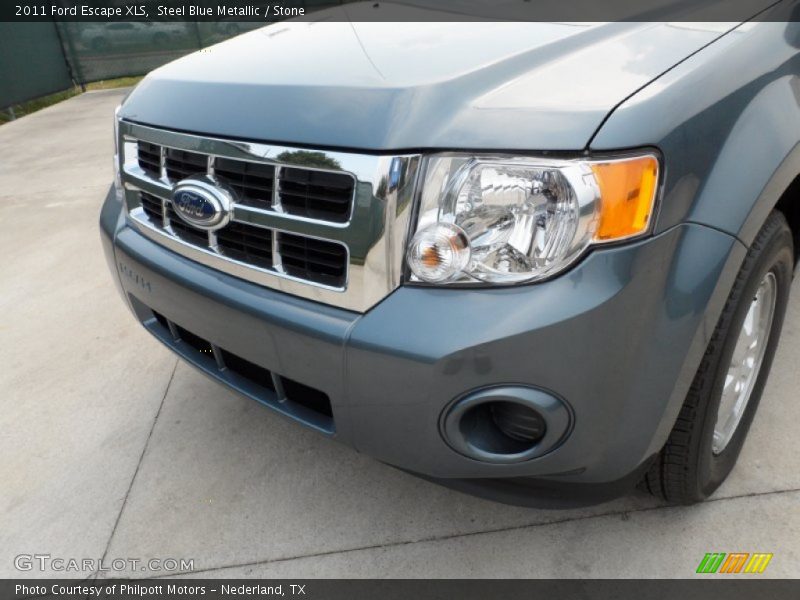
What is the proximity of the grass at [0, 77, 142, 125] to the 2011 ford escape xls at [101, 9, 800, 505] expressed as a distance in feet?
34.2

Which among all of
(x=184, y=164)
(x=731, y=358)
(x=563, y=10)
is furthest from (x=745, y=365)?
(x=184, y=164)

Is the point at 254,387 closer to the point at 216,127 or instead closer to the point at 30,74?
the point at 216,127

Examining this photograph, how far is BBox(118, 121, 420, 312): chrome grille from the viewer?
1.30 m

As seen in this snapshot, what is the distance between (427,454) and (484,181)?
60cm

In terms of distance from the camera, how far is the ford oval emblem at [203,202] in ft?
5.05

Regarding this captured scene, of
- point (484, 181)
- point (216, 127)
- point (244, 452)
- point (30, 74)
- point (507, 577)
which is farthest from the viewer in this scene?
point (30, 74)

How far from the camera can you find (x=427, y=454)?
137cm

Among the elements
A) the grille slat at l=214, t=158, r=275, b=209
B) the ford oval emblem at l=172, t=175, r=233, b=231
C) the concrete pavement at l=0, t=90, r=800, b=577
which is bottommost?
the concrete pavement at l=0, t=90, r=800, b=577

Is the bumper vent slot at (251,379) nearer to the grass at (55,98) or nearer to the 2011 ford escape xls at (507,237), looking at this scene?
the 2011 ford escape xls at (507,237)

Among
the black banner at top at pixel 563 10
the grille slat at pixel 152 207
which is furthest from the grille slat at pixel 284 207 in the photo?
the black banner at top at pixel 563 10

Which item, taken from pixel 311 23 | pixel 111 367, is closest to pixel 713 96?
pixel 311 23

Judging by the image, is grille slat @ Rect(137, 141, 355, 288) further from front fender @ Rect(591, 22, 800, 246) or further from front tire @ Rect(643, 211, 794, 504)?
front tire @ Rect(643, 211, 794, 504)

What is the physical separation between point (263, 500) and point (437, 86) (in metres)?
1.39

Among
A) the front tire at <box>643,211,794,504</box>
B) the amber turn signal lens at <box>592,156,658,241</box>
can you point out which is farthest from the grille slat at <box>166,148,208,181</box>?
the front tire at <box>643,211,794,504</box>
